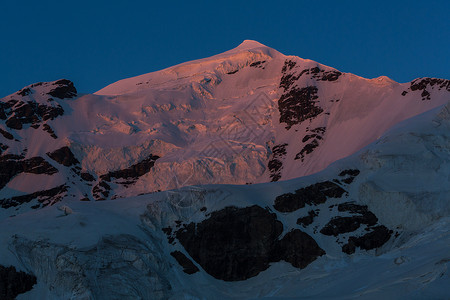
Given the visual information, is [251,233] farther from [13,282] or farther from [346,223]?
[13,282]

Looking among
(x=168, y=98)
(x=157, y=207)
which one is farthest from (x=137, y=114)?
(x=157, y=207)

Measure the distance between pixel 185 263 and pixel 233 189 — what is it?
34.9 ft

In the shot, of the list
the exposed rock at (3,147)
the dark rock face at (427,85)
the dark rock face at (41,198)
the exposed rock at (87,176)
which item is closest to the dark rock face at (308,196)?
the dark rock face at (427,85)

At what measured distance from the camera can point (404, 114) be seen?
306 ft

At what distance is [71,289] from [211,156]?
51.5 m

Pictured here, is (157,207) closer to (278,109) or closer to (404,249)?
(404,249)

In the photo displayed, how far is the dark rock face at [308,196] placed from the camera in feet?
215

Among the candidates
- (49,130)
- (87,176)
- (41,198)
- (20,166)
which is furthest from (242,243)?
(49,130)

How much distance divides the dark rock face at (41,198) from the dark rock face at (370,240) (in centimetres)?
5235

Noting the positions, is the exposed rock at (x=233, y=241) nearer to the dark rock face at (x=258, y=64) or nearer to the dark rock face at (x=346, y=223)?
the dark rock face at (x=346, y=223)

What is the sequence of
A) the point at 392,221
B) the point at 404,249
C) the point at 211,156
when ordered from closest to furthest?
the point at 404,249 → the point at 392,221 → the point at 211,156

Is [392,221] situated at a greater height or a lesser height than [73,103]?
lesser

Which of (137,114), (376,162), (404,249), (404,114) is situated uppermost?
(137,114)

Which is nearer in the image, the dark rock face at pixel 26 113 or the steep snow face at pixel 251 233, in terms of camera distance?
the steep snow face at pixel 251 233
